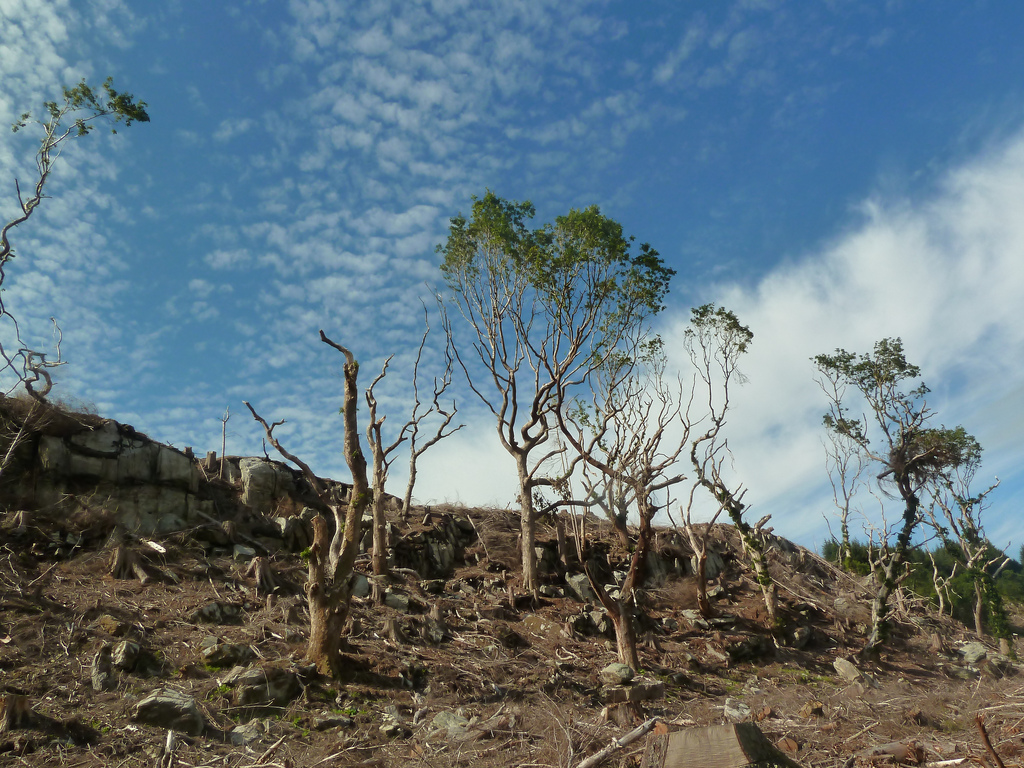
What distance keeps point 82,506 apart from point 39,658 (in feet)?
25.4

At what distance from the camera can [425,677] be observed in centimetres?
1260

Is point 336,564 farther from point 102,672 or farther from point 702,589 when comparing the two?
point 702,589

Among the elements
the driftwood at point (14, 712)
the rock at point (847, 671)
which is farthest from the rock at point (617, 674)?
the driftwood at point (14, 712)

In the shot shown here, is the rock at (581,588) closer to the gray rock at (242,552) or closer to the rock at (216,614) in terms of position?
the gray rock at (242,552)

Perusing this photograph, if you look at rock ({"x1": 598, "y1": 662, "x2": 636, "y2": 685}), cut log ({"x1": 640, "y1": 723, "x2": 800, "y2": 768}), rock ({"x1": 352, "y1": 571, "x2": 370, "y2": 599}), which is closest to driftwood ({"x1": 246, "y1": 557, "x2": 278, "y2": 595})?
rock ({"x1": 352, "y1": 571, "x2": 370, "y2": 599})

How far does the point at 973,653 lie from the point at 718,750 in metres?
25.0

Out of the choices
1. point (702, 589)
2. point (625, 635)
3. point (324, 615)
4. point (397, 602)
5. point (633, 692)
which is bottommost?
point (633, 692)

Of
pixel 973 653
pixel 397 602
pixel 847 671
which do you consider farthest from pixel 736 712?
pixel 973 653

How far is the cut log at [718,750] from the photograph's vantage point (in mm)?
4730

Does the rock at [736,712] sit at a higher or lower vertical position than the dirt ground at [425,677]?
lower

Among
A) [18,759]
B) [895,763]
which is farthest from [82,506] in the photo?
[895,763]

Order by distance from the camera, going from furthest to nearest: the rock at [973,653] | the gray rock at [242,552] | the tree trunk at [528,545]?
the rock at [973,653] → the tree trunk at [528,545] → the gray rock at [242,552]

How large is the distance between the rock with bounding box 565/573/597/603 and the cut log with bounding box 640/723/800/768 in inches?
631

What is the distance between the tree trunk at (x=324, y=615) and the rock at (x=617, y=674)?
20.5ft
